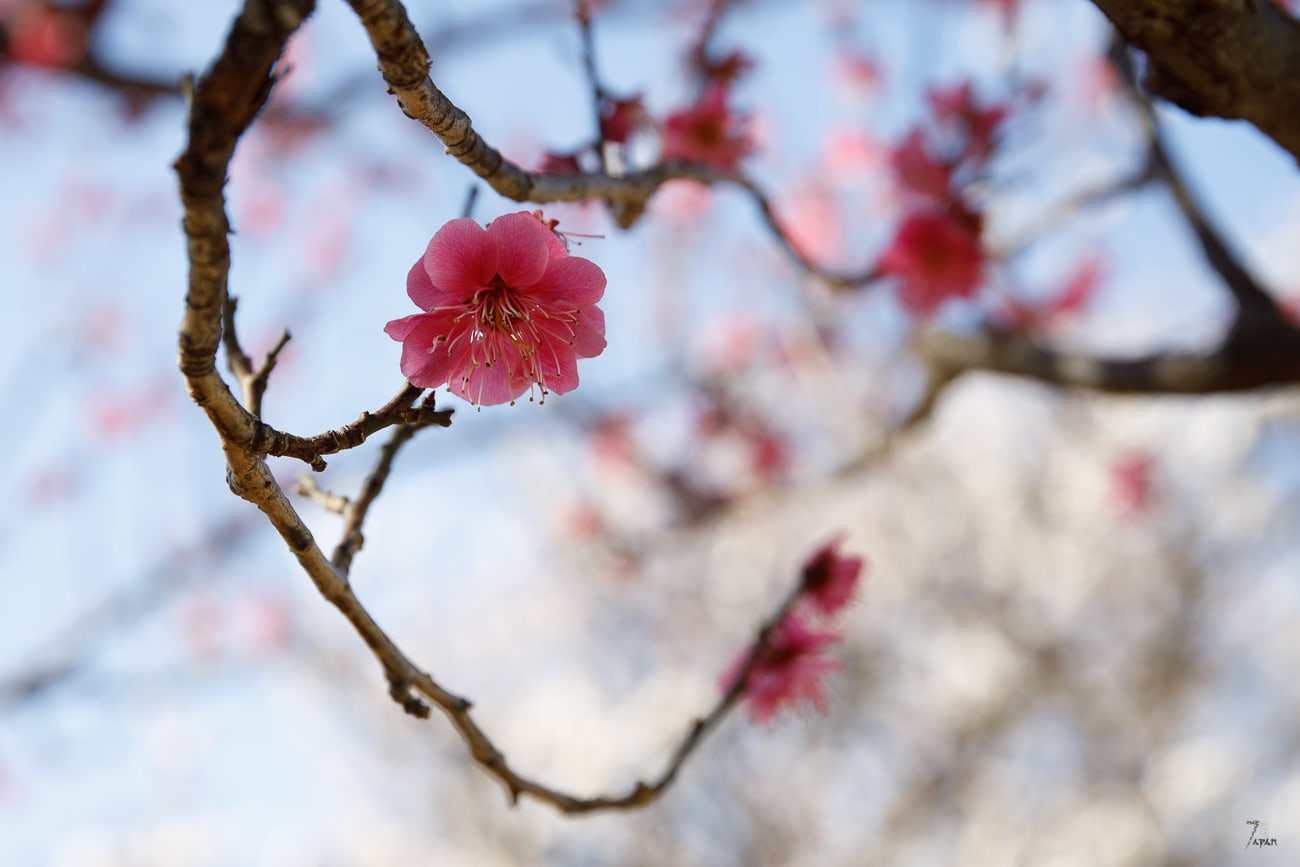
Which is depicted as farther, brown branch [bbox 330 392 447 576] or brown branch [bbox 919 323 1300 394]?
brown branch [bbox 919 323 1300 394]

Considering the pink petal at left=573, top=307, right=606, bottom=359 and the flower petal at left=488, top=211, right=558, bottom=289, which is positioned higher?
the flower petal at left=488, top=211, right=558, bottom=289

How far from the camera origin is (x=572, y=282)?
876 millimetres

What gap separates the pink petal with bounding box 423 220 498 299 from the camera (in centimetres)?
82

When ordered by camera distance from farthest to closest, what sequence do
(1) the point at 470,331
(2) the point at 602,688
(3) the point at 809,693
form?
(2) the point at 602,688, (3) the point at 809,693, (1) the point at 470,331

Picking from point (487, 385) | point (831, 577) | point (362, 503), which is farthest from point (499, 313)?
point (831, 577)

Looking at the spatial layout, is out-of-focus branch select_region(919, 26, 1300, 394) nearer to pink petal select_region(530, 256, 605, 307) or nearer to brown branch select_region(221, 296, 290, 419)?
pink petal select_region(530, 256, 605, 307)

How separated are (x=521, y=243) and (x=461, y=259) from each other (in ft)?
0.19

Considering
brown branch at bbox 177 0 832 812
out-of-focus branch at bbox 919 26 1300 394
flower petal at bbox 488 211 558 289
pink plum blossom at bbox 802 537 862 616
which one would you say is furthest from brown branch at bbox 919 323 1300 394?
flower petal at bbox 488 211 558 289

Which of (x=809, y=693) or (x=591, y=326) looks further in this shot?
(x=809, y=693)

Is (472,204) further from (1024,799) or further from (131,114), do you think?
(1024,799)

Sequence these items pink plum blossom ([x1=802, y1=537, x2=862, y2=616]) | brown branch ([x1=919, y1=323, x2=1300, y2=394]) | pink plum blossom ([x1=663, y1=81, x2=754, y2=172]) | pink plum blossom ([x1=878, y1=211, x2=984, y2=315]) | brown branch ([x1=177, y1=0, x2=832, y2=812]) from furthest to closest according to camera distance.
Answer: pink plum blossom ([x1=878, y1=211, x2=984, y2=315]) < pink plum blossom ([x1=663, y1=81, x2=754, y2=172]) < brown branch ([x1=919, y1=323, x2=1300, y2=394]) < pink plum blossom ([x1=802, y1=537, x2=862, y2=616]) < brown branch ([x1=177, y1=0, x2=832, y2=812])

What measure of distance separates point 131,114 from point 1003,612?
5356 millimetres

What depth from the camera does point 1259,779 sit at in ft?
17.0

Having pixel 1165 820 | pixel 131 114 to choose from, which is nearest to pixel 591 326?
pixel 131 114
